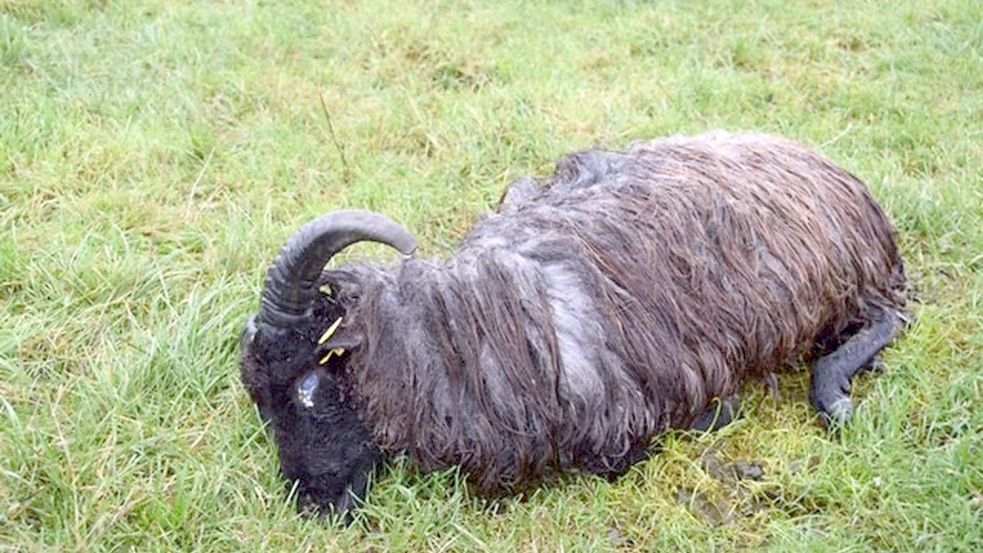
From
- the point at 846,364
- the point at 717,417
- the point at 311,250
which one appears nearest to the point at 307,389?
the point at 311,250

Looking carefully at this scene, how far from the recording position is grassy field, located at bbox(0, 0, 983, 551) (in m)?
3.81

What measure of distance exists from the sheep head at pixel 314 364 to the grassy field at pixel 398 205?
14 centimetres

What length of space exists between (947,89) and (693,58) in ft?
5.20

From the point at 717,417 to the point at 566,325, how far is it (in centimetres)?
78

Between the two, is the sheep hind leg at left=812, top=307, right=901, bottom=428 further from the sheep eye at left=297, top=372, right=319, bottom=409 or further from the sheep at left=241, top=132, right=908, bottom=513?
the sheep eye at left=297, top=372, right=319, bottom=409

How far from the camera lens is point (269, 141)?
6.01 m

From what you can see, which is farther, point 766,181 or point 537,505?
point 766,181

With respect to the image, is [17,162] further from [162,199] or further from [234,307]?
[234,307]

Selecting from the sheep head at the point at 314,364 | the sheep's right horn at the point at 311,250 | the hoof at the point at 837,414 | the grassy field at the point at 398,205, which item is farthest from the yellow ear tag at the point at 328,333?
the hoof at the point at 837,414

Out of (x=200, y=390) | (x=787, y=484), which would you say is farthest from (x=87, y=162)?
(x=787, y=484)

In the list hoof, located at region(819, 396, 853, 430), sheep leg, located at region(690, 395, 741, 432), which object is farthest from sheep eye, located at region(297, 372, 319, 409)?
hoof, located at region(819, 396, 853, 430)

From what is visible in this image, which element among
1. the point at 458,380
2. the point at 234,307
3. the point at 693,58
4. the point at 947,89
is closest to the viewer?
the point at 458,380

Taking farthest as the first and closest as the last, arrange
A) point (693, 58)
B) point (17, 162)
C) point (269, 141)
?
1. point (693, 58)
2. point (269, 141)
3. point (17, 162)

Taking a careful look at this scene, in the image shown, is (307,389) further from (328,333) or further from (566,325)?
(566,325)
